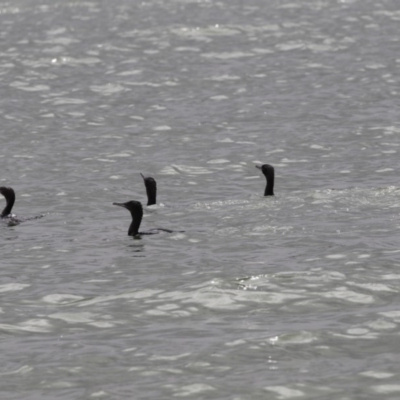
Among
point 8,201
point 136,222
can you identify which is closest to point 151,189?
point 8,201

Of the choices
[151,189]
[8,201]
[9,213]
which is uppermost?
[151,189]

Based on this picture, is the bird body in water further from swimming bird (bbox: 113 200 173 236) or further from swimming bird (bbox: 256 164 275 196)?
swimming bird (bbox: 256 164 275 196)

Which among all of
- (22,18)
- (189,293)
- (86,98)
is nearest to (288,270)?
(189,293)

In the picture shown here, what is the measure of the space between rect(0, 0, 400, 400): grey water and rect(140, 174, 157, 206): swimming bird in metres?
0.20

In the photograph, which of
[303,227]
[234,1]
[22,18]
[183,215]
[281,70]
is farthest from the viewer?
[234,1]

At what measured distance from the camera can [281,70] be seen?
47.2 meters

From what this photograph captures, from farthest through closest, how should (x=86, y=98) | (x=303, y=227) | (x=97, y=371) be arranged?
(x=86, y=98), (x=303, y=227), (x=97, y=371)

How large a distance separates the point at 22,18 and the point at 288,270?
50.3m

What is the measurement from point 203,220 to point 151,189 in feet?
8.21

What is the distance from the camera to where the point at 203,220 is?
74.6ft

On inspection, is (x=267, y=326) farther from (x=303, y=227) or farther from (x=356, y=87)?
(x=356, y=87)

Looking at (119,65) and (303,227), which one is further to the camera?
(119,65)

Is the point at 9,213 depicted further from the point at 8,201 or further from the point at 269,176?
the point at 269,176

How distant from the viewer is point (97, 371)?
44.7ft
